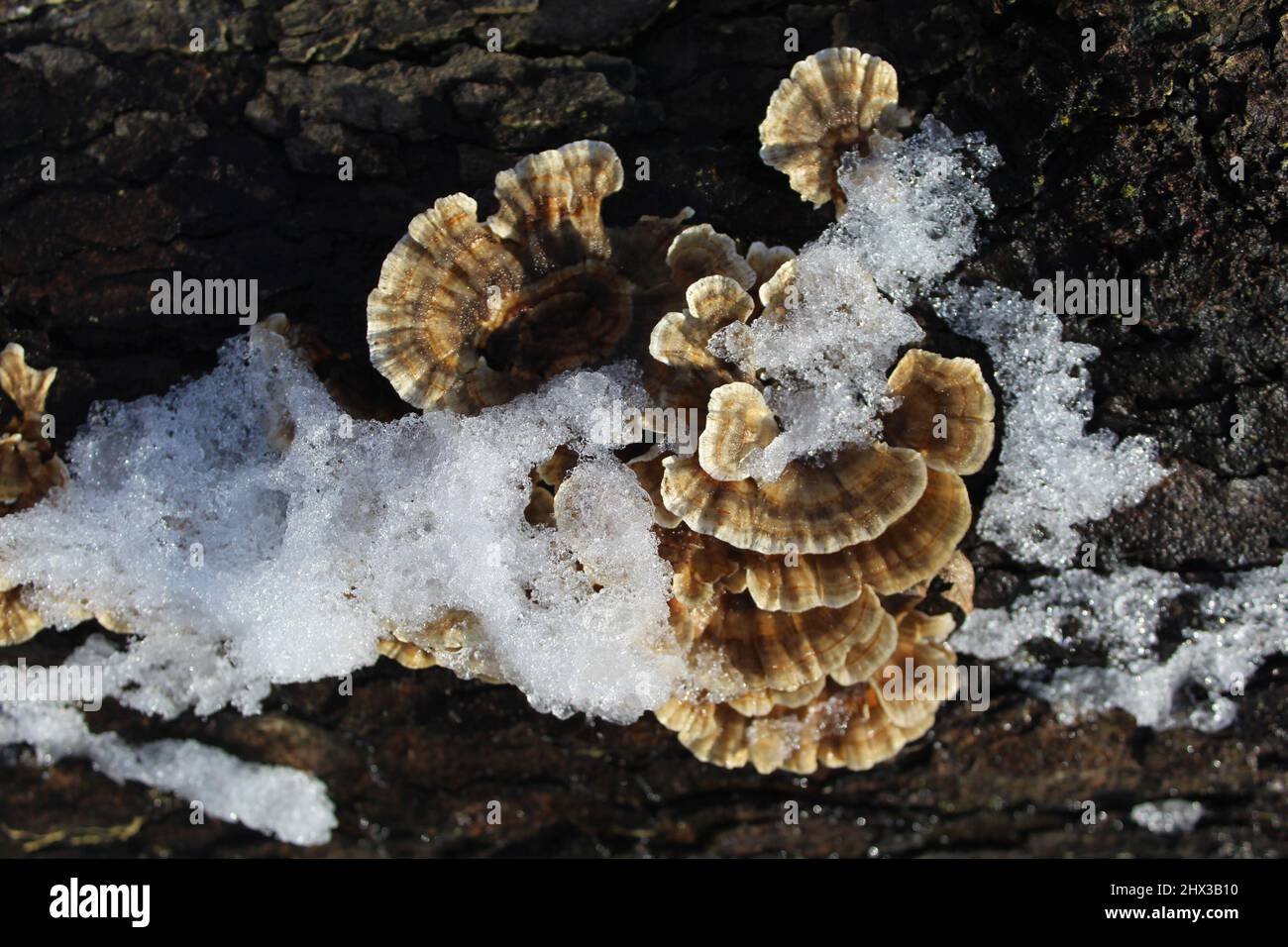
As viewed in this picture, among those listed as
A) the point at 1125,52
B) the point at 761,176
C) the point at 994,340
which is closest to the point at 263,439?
the point at 761,176

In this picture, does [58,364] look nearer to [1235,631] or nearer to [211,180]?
[211,180]

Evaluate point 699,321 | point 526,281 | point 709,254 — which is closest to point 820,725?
point 699,321

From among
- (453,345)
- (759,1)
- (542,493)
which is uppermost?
(759,1)

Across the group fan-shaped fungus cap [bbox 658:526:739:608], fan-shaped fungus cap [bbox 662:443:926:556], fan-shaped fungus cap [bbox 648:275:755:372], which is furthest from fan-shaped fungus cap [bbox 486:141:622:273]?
fan-shaped fungus cap [bbox 658:526:739:608]

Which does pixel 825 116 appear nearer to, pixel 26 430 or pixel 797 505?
pixel 797 505

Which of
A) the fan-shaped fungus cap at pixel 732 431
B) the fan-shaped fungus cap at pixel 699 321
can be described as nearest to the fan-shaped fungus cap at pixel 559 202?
the fan-shaped fungus cap at pixel 699 321

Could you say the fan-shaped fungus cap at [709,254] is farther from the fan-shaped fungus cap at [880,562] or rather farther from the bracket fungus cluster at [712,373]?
the fan-shaped fungus cap at [880,562]

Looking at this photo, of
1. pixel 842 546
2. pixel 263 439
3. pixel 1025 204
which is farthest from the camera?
pixel 263 439

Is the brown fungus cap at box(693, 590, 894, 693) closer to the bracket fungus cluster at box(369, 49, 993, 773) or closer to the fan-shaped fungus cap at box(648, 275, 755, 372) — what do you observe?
the bracket fungus cluster at box(369, 49, 993, 773)
